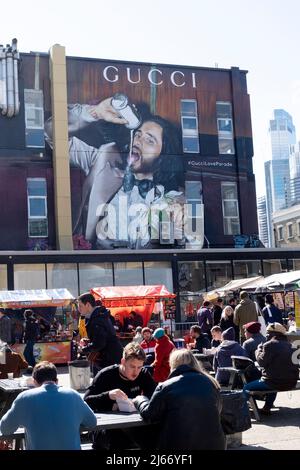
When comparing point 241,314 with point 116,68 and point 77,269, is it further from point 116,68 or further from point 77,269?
point 116,68

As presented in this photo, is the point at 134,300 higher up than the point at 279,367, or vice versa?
the point at 134,300

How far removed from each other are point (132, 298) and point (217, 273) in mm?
9278

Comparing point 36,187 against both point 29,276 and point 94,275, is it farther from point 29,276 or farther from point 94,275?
point 94,275

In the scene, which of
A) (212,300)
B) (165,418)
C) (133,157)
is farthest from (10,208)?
(165,418)

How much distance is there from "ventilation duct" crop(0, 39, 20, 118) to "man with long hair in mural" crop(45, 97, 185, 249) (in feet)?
6.02

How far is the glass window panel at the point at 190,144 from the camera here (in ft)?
109

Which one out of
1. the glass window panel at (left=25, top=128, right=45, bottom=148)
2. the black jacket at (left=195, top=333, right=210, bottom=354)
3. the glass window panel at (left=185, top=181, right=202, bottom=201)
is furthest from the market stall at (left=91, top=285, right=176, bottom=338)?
the glass window panel at (left=185, top=181, right=202, bottom=201)

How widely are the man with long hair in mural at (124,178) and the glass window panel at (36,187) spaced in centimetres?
173

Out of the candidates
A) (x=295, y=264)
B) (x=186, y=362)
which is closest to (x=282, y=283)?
(x=186, y=362)

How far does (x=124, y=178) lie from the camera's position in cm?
3156

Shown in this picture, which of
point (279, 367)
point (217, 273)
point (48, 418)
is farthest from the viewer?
point (217, 273)

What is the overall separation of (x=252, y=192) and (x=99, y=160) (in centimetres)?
824

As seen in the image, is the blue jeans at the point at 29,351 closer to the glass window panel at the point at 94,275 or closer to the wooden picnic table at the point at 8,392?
the glass window panel at the point at 94,275

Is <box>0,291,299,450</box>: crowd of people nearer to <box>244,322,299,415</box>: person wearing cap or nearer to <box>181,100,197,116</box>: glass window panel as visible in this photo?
<box>244,322,299,415</box>: person wearing cap
